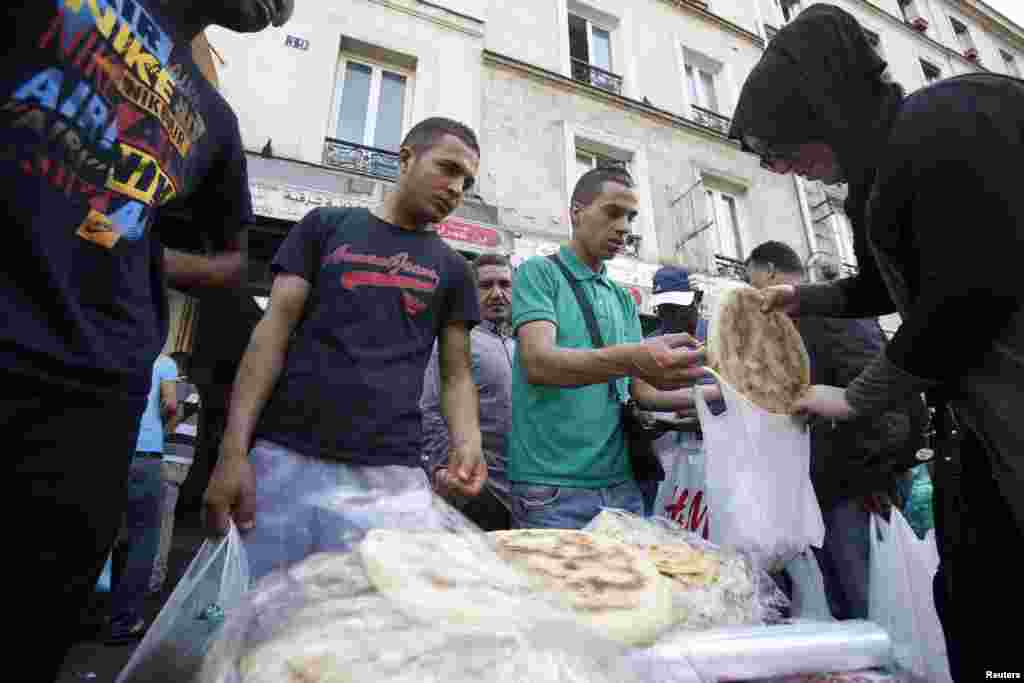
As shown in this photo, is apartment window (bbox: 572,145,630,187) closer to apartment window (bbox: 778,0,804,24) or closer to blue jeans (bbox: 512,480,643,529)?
blue jeans (bbox: 512,480,643,529)

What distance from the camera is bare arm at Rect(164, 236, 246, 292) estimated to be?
1.16 metres

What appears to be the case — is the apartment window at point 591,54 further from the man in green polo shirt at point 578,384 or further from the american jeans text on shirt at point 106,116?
the american jeans text on shirt at point 106,116

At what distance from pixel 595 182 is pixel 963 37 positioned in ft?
71.4

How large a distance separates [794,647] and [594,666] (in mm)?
477

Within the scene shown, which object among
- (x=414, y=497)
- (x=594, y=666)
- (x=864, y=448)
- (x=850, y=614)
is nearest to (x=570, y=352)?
(x=414, y=497)

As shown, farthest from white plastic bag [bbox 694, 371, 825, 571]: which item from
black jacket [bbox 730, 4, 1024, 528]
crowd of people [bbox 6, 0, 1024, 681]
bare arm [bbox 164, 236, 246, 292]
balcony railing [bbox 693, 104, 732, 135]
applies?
balcony railing [bbox 693, 104, 732, 135]

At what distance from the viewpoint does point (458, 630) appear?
548 mm

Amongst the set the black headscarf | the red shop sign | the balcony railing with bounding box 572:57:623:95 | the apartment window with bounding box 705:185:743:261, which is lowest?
the black headscarf

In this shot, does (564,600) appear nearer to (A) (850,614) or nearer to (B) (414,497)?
(B) (414,497)

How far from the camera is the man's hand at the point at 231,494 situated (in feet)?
3.67

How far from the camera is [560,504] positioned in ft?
5.59

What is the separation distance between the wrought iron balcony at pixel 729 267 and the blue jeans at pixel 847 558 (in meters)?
7.97

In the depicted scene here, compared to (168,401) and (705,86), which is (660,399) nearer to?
(168,401)

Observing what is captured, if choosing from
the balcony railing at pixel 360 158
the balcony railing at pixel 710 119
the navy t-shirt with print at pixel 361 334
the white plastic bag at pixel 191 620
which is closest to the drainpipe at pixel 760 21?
the balcony railing at pixel 710 119
